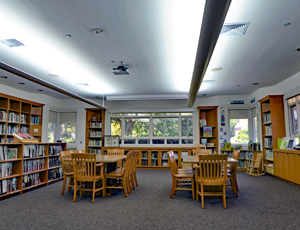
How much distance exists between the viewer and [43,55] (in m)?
5.13

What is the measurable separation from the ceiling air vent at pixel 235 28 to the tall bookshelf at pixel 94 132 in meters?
7.45

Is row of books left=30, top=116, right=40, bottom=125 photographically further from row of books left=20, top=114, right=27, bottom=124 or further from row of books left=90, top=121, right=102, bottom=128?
row of books left=90, top=121, right=102, bottom=128

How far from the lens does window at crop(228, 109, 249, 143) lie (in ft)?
31.7

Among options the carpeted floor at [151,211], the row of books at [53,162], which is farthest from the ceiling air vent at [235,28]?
the row of books at [53,162]

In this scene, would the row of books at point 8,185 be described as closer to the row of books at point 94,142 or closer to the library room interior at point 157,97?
the library room interior at point 157,97

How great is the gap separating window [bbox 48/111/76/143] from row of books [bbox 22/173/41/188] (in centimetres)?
462

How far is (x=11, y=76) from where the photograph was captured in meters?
6.66

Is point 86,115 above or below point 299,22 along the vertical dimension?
below

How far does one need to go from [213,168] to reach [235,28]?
8.04ft

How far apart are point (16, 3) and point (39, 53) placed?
1.92 meters

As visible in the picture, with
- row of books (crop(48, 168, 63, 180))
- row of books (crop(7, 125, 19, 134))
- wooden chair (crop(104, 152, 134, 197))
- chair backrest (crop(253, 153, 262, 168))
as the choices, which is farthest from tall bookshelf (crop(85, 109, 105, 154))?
chair backrest (crop(253, 153, 262, 168))

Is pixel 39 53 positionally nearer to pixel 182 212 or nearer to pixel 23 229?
pixel 23 229

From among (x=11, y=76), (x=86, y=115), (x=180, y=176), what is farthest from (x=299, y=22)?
(x=86, y=115)

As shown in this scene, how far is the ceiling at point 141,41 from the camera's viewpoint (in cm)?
334
